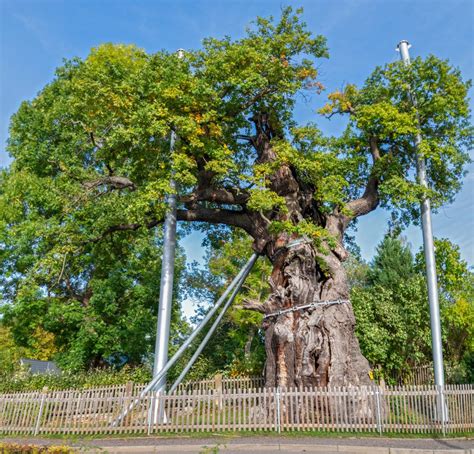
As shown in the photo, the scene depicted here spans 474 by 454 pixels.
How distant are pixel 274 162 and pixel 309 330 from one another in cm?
556

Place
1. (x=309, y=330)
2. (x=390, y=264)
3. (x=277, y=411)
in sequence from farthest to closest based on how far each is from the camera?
(x=390, y=264), (x=309, y=330), (x=277, y=411)

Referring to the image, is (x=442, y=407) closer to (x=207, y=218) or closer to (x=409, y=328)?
(x=207, y=218)

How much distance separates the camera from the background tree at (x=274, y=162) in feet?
44.0

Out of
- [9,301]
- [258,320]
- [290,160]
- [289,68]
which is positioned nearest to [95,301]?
[9,301]

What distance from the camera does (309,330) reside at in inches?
505

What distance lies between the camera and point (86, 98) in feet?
50.8

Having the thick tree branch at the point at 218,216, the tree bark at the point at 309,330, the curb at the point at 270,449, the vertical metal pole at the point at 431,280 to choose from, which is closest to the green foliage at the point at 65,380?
the thick tree branch at the point at 218,216

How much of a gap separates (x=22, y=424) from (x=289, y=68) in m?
13.7

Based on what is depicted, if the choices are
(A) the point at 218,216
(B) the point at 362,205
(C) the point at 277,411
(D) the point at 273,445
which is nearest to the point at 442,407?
(C) the point at 277,411

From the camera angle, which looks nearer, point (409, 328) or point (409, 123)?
point (409, 123)

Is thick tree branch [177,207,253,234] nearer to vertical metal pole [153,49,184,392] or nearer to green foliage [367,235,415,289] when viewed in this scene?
vertical metal pole [153,49,184,392]

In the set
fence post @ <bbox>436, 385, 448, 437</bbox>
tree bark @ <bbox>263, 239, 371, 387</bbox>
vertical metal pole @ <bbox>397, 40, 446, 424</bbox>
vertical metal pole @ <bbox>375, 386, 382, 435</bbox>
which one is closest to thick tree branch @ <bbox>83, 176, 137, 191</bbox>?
tree bark @ <bbox>263, 239, 371, 387</bbox>

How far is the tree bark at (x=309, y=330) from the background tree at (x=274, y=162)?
0.04 metres

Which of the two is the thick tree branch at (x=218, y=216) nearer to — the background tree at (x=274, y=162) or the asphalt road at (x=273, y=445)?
the background tree at (x=274, y=162)
